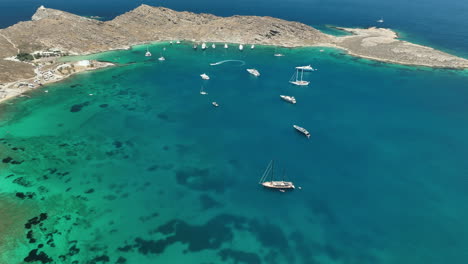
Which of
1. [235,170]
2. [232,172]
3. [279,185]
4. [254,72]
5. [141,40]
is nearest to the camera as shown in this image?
[279,185]

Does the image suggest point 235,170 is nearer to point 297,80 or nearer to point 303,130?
point 303,130

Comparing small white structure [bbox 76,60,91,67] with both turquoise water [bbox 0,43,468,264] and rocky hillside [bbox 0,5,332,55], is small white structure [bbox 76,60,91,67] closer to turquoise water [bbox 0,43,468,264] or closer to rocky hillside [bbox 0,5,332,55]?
turquoise water [bbox 0,43,468,264]

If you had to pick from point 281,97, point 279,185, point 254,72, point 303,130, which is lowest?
point 279,185

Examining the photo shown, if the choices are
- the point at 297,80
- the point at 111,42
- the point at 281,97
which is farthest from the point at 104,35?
the point at 281,97

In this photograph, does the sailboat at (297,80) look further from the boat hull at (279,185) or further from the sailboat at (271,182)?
the boat hull at (279,185)

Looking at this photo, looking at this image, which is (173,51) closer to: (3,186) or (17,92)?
(17,92)

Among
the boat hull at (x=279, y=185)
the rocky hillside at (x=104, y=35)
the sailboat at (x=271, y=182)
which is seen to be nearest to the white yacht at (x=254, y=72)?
the rocky hillside at (x=104, y=35)
